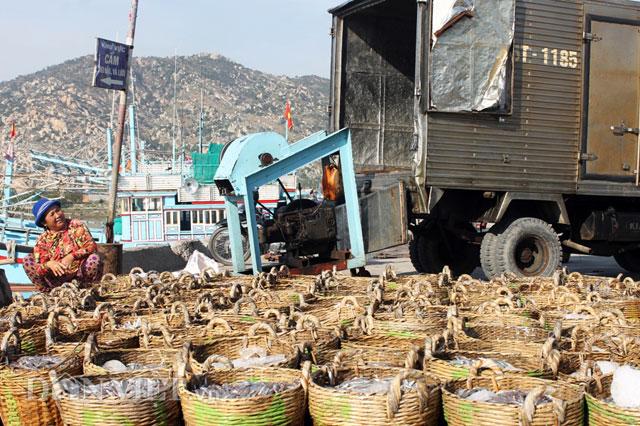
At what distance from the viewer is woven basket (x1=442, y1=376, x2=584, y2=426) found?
2.61m

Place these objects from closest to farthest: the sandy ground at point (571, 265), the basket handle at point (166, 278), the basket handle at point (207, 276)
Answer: the basket handle at point (166, 278)
the basket handle at point (207, 276)
the sandy ground at point (571, 265)

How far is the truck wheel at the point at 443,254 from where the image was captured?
34.4ft

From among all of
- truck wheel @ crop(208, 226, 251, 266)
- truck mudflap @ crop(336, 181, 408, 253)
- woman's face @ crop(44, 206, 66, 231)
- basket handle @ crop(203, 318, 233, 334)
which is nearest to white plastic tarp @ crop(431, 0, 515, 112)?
truck mudflap @ crop(336, 181, 408, 253)

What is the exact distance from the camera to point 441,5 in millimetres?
8695

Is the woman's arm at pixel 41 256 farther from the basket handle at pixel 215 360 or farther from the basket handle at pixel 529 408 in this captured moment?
the basket handle at pixel 529 408

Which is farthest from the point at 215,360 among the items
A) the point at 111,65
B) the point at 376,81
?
the point at 376,81

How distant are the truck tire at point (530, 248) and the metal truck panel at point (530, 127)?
458 millimetres

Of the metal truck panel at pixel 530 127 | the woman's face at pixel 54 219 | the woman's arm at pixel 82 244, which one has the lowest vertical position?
the woman's arm at pixel 82 244

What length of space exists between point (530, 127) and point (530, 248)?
144 cm

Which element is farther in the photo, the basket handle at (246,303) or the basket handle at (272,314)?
the basket handle at (246,303)

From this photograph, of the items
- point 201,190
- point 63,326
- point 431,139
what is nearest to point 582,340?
point 63,326

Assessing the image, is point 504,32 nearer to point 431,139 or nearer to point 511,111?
point 511,111

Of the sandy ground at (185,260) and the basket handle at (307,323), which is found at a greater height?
the basket handle at (307,323)

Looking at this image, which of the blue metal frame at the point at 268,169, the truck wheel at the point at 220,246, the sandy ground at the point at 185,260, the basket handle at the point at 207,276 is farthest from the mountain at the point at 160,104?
the basket handle at the point at 207,276
